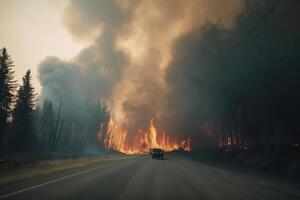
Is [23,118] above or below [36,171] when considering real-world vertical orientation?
above

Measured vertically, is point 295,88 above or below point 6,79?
below

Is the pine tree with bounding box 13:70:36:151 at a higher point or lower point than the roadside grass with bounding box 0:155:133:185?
higher

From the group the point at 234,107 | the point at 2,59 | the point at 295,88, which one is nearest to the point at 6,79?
the point at 2,59

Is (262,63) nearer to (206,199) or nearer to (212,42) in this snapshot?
(212,42)

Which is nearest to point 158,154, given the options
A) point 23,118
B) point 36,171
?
point 23,118

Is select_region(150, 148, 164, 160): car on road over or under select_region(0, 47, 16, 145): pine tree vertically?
under

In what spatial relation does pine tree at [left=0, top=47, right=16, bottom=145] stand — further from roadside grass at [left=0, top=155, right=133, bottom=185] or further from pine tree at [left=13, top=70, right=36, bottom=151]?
roadside grass at [left=0, top=155, right=133, bottom=185]

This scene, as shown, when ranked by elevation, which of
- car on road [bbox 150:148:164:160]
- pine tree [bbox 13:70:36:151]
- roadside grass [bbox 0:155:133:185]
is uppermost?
pine tree [bbox 13:70:36:151]

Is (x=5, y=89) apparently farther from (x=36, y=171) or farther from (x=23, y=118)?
(x=36, y=171)

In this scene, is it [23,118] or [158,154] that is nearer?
[158,154]

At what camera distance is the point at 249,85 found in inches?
1328

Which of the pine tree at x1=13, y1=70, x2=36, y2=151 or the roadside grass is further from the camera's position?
the pine tree at x1=13, y1=70, x2=36, y2=151

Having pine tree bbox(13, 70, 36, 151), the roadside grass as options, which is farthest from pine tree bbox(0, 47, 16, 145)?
the roadside grass

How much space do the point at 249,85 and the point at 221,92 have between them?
7.04 meters
